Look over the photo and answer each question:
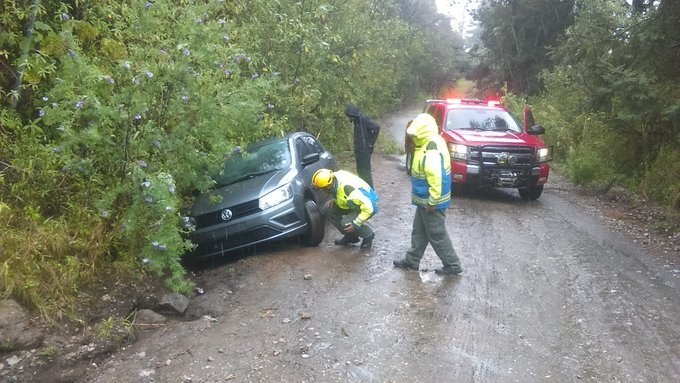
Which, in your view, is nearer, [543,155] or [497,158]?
[497,158]

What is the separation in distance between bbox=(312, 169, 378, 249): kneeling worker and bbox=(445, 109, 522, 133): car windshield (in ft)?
16.9

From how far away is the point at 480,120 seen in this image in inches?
518

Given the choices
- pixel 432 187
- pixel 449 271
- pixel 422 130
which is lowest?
pixel 449 271

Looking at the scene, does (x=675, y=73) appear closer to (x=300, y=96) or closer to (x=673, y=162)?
(x=673, y=162)

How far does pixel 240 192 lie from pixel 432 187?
2746 mm

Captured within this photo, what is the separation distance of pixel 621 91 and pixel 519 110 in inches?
602

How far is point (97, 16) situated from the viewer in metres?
8.18

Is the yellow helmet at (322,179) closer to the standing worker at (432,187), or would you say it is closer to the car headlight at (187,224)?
the standing worker at (432,187)

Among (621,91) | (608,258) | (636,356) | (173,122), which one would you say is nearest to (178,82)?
(173,122)

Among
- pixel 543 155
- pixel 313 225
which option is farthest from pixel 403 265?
pixel 543 155

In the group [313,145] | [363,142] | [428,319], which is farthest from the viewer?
[363,142]

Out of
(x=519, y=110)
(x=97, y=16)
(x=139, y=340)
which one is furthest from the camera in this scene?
(x=519, y=110)

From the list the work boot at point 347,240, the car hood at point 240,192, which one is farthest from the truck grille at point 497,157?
the car hood at point 240,192

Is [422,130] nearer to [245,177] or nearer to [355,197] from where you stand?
[355,197]
